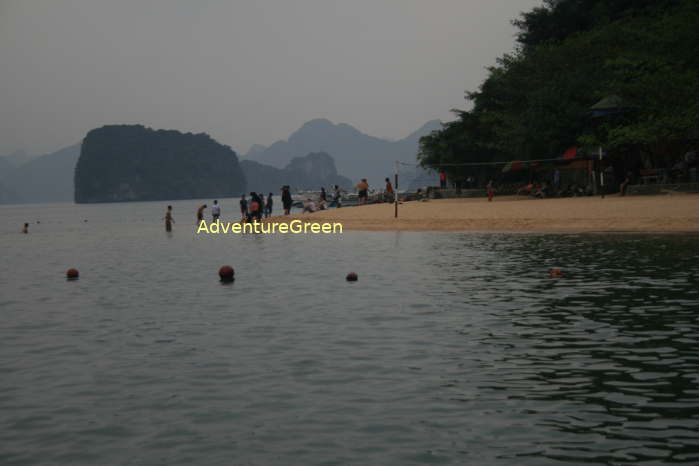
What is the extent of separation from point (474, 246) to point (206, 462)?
2615 cm

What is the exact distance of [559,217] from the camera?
1658 inches

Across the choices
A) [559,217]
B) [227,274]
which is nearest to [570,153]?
[559,217]

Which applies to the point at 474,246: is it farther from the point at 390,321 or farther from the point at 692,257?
the point at 390,321

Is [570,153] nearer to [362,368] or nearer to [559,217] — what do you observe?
[559,217]

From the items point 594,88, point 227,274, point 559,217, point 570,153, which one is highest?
point 594,88

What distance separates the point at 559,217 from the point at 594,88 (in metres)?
20.9

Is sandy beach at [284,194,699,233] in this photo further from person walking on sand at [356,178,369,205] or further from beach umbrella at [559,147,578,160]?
person walking on sand at [356,178,369,205]

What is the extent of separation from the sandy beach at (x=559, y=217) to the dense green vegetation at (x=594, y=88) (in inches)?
A: 238

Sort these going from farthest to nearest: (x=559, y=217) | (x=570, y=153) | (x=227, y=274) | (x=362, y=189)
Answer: (x=362, y=189)
(x=570, y=153)
(x=559, y=217)
(x=227, y=274)

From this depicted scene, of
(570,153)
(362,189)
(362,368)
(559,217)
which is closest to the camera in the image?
(362,368)

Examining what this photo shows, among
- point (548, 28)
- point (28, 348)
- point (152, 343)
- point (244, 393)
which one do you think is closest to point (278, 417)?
point (244, 393)

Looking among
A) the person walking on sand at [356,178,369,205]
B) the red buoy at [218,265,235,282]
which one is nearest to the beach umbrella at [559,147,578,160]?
the person walking on sand at [356,178,369,205]

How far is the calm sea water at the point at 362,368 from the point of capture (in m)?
7.85

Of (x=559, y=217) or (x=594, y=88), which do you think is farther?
(x=594, y=88)
